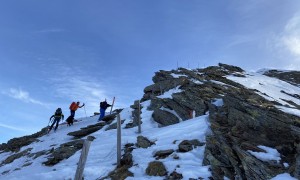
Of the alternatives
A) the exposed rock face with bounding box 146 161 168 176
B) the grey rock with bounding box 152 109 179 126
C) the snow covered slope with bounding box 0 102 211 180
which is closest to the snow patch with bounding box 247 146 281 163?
the snow covered slope with bounding box 0 102 211 180

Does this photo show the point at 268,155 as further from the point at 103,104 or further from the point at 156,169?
the point at 103,104

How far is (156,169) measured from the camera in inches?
492

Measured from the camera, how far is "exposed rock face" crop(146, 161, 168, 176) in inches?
480

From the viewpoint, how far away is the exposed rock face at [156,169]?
1219 cm

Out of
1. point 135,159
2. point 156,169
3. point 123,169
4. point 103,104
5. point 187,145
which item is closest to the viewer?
point 156,169

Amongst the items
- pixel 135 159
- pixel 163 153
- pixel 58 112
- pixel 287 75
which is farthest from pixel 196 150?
pixel 287 75

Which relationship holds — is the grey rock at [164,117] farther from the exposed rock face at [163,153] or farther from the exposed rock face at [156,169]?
the exposed rock face at [156,169]

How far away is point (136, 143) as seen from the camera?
16812 millimetres

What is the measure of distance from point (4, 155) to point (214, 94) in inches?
725

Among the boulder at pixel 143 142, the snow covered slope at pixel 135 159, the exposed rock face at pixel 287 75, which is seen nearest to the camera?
the snow covered slope at pixel 135 159

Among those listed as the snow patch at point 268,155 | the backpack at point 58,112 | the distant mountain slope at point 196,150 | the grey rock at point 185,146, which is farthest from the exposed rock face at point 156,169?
the backpack at point 58,112

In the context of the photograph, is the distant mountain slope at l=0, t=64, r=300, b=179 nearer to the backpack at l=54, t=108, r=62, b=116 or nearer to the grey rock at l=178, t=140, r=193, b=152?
the grey rock at l=178, t=140, r=193, b=152

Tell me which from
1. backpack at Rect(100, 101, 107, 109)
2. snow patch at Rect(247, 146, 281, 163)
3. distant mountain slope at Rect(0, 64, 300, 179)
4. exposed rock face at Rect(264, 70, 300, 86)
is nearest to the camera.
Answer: distant mountain slope at Rect(0, 64, 300, 179)

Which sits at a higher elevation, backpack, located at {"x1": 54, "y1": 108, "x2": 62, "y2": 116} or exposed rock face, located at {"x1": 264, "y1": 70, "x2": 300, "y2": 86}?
exposed rock face, located at {"x1": 264, "y1": 70, "x2": 300, "y2": 86}
